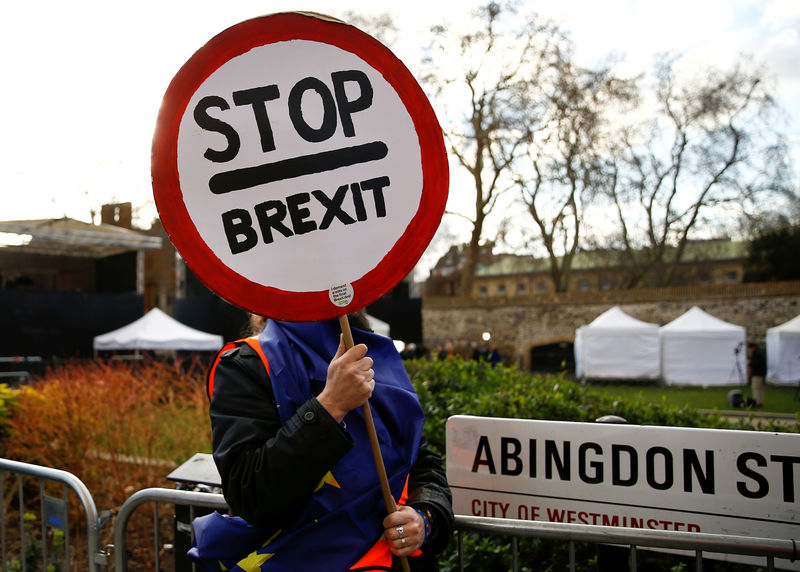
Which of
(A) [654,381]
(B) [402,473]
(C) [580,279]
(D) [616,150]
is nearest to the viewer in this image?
(B) [402,473]

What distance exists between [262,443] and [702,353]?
22.4 meters

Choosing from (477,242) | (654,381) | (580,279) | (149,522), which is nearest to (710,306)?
(654,381)

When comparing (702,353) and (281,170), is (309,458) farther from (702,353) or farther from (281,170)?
(702,353)

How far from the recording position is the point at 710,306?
80.1 ft

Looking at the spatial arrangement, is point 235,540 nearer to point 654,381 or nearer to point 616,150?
point 654,381

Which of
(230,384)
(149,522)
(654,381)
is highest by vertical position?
(230,384)

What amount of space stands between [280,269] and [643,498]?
152 cm

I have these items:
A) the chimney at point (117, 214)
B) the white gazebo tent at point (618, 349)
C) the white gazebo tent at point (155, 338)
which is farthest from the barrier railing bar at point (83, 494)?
the chimney at point (117, 214)

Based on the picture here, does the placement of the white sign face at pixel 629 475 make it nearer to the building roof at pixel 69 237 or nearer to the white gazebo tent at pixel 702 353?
the building roof at pixel 69 237

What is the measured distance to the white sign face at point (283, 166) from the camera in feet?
4.62

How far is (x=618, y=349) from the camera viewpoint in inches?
850

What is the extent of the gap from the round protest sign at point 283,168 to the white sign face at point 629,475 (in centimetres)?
113

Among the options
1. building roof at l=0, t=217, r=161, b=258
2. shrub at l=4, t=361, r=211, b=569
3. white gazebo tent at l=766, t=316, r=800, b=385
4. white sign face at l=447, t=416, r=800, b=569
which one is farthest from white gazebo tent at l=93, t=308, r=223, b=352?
white gazebo tent at l=766, t=316, r=800, b=385

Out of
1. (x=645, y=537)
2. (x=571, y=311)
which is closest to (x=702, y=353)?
(x=571, y=311)
